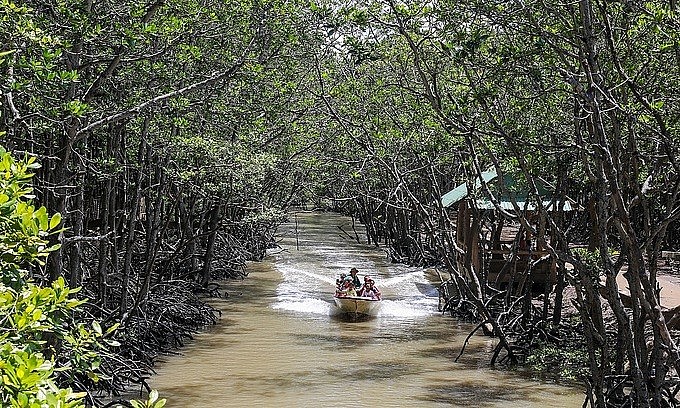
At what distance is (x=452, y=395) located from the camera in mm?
12719

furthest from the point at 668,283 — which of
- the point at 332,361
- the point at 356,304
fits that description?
the point at 332,361

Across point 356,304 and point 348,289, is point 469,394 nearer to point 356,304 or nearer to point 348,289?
point 356,304

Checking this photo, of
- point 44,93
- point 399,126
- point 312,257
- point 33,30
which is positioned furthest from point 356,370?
point 312,257

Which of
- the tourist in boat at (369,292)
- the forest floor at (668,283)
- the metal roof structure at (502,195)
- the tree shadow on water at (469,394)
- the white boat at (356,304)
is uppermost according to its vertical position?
the metal roof structure at (502,195)

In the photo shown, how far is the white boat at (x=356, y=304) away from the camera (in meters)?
18.7

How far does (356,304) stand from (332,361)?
12.9ft

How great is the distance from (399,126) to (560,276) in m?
4.49

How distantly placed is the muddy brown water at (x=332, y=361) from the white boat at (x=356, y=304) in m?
0.19

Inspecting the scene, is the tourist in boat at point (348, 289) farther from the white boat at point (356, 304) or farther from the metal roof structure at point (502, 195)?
the metal roof structure at point (502, 195)

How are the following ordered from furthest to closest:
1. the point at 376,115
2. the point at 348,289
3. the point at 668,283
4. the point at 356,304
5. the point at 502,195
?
the point at 348,289 → the point at 356,304 → the point at 668,283 → the point at 376,115 → the point at 502,195

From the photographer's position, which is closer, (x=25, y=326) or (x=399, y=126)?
Result: (x=25, y=326)

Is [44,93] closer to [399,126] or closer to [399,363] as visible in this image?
[399,363]

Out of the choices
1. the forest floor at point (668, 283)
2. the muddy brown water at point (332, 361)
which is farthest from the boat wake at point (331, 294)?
the forest floor at point (668, 283)

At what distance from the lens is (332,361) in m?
14.8
